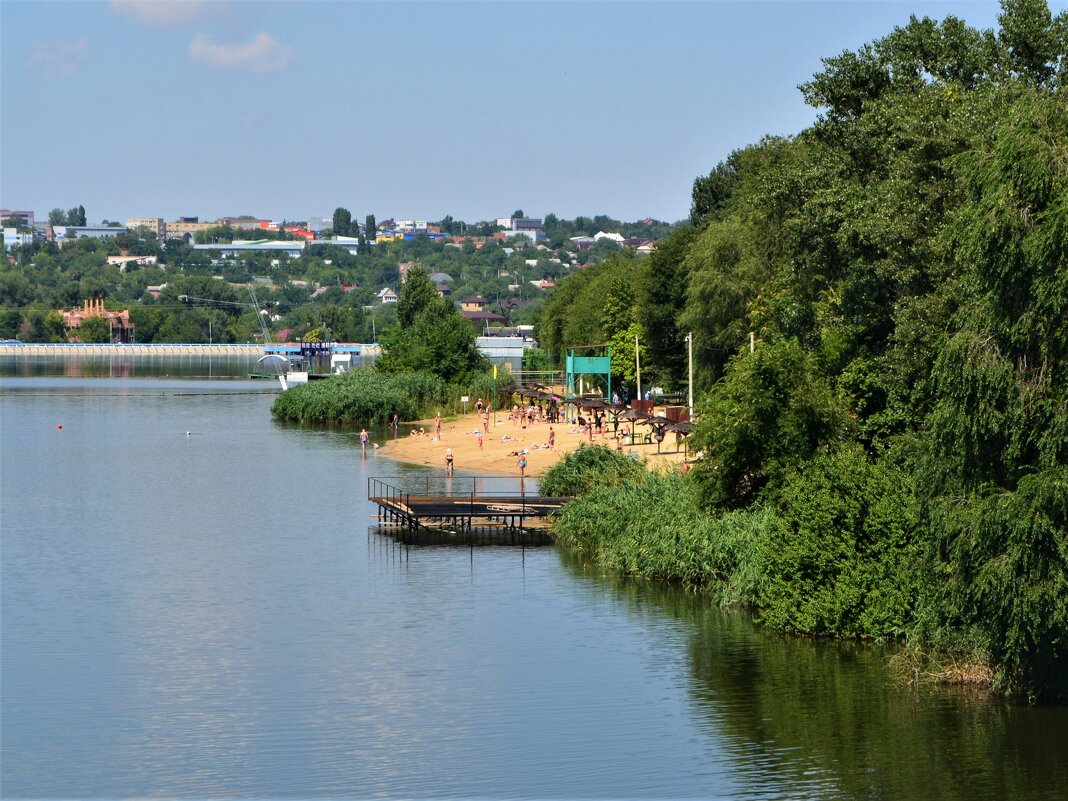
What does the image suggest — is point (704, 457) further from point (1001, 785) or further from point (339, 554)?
point (1001, 785)

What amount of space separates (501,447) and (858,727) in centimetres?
4898

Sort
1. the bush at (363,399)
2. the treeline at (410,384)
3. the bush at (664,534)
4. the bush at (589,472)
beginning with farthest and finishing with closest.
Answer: the treeline at (410,384) < the bush at (363,399) < the bush at (589,472) < the bush at (664,534)

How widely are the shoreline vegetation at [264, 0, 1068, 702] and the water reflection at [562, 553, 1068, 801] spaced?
0.83 metres

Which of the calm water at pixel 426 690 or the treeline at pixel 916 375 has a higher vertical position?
the treeline at pixel 916 375

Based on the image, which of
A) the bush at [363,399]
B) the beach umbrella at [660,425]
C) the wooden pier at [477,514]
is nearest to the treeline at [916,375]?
the wooden pier at [477,514]

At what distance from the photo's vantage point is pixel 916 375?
132 ft

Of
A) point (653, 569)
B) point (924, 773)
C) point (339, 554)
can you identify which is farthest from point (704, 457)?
point (924, 773)

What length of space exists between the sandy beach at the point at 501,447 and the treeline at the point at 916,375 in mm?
11608

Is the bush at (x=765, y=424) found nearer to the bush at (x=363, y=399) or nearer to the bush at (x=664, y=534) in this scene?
the bush at (x=664, y=534)

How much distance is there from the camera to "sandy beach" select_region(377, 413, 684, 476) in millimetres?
68688

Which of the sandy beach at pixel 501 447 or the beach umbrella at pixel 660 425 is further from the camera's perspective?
the sandy beach at pixel 501 447

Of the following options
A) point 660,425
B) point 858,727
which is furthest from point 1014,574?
point 660,425

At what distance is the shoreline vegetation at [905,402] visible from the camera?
88.9ft

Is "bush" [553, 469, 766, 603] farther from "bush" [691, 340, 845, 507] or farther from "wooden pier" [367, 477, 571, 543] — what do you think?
"wooden pier" [367, 477, 571, 543]
